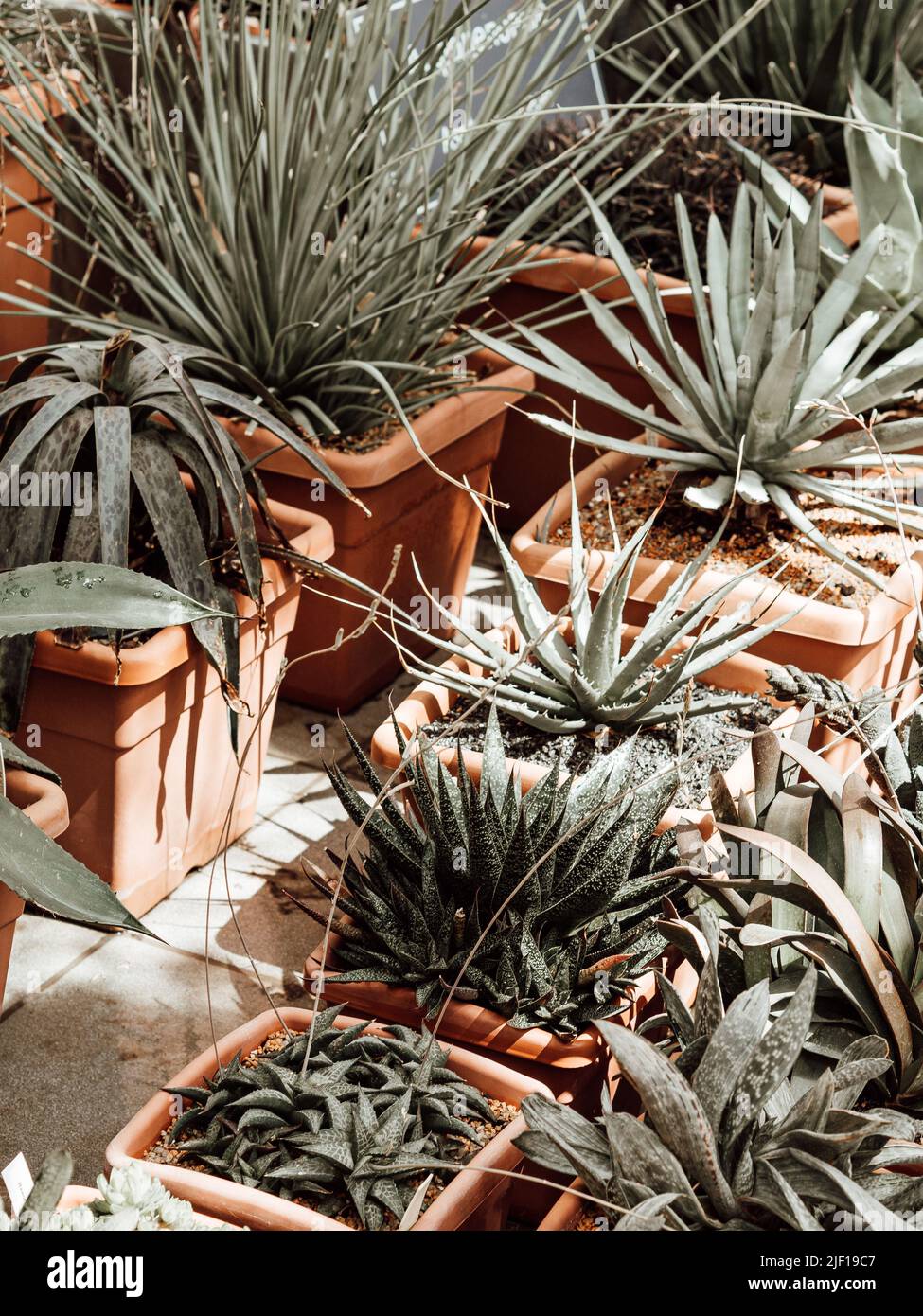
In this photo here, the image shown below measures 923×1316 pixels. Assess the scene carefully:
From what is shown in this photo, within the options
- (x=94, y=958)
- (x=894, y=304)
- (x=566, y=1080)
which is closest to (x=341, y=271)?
(x=894, y=304)

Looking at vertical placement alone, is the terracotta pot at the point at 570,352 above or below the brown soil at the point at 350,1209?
above

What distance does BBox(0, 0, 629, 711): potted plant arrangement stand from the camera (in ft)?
7.64

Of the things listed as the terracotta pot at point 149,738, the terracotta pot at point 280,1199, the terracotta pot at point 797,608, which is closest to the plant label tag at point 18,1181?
the terracotta pot at point 280,1199

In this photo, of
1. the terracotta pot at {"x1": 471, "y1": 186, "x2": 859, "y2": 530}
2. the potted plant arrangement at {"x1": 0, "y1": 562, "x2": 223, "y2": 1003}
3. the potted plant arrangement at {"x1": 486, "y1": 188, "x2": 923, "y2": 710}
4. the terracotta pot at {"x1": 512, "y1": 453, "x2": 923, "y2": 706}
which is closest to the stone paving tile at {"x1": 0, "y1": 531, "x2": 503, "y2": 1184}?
the potted plant arrangement at {"x1": 0, "y1": 562, "x2": 223, "y2": 1003}

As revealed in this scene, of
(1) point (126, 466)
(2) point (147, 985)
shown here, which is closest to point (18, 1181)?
(2) point (147, 985)

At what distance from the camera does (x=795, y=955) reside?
1.55 m

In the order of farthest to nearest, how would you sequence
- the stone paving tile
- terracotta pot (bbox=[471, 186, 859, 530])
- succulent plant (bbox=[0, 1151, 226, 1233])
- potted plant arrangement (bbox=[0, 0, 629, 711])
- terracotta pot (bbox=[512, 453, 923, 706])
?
terracotta pot (bbox=[471, 186, 859, 530]), potted plant arrangement (bbox=[0, 0, 629, 711]), terracotta pot (bbox=[512, 453, 923, 706]), the stone paving tile, succulent plant (bbox=[0, 1151, 226, 1233])

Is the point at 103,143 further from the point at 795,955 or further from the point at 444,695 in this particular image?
the point at 795,955

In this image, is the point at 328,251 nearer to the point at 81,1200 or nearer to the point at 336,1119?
the point at 336,1119

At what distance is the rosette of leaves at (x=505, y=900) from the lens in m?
1.64

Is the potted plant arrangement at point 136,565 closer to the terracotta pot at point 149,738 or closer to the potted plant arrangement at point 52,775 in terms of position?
the terracotta pot at point 149,738

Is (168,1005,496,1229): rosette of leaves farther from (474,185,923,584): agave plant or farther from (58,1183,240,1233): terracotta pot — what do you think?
(474,185,923,584): agave plant

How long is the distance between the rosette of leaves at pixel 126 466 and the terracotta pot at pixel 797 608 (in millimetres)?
457

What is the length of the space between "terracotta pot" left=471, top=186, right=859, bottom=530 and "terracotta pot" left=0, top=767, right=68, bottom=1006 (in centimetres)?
163
